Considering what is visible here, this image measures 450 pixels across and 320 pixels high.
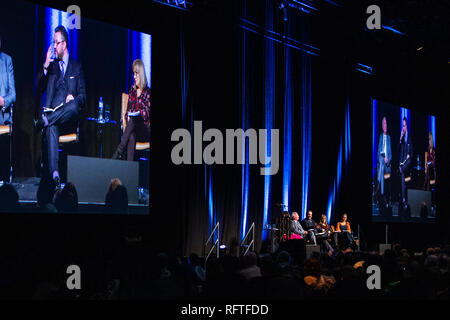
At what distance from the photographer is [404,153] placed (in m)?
16.4

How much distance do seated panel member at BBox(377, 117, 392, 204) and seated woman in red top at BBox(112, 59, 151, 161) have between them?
787 cm

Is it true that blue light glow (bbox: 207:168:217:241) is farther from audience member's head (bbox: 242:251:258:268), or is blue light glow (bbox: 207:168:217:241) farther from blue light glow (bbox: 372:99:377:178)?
blue light glow (bbox: 372:99:377:178)

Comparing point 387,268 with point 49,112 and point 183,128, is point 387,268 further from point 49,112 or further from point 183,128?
point 183,128

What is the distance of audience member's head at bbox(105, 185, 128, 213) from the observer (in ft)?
29.4

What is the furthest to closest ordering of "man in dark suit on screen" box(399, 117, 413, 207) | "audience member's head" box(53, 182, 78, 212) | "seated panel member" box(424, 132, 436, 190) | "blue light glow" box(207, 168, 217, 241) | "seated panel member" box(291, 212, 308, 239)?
1. "seated panel member" box(424, 132, 436, 190)
2. "man in dark suit on screen" box(399, 117, 413, 207)
3. "seated panel member" box(291, 212, 308, 239)
4. "blue light glow" box(207, 168, 217, 241)
5. "audience member's head" box(53, 182, 78, 212)

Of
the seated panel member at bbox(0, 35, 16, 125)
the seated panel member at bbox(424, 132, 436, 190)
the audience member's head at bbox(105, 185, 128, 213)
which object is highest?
the seated panel member at bbox(0, 35, 16, 125)

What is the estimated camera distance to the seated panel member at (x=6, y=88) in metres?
7.69

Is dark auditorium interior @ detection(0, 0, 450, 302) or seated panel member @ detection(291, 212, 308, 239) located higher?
dark auditorium interior @ detection(0, 0, 450, 302)

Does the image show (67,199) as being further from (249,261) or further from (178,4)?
(178,4)

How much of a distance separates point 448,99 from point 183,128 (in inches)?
458

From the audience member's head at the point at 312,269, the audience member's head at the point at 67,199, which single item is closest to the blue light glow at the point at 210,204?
the audience member's head at the point at 67,199

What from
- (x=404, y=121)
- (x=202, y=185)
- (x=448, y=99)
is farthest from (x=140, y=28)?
(x=448, y=99)

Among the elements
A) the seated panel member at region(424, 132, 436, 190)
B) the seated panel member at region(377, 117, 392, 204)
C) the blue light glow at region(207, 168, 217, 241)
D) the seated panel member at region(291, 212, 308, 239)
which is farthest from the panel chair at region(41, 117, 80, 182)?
the seated panel member at region(424, 132, 436, 190)

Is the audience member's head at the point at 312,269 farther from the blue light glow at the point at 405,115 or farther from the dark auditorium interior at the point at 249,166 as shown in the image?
the blue light glow at the point at 405,115
